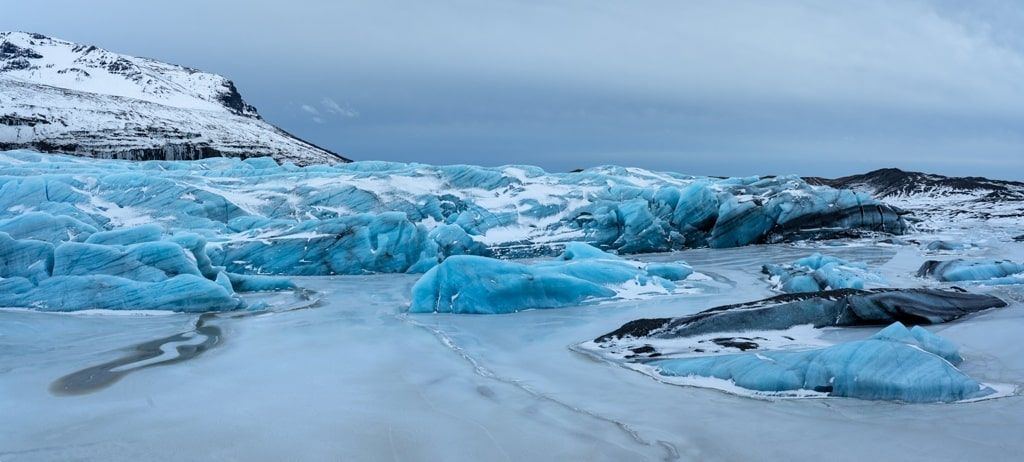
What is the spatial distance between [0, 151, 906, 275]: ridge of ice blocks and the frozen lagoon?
8514mm

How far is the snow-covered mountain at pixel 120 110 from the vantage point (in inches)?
1836

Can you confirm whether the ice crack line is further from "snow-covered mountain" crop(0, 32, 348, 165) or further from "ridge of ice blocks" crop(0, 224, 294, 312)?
"snow-covered mountain" crop(0, 32, 348, 165)

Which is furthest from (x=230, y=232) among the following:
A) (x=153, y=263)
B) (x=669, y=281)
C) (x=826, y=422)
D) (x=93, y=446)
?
(x=826, y=422)

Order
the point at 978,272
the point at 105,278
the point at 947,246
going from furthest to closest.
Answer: the point at 947,246
the point at 978,272
the point at 105,278

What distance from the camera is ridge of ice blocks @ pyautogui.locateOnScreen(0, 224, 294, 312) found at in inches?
473

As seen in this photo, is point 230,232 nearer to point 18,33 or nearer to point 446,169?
point 446,169

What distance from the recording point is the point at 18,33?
7719 cm

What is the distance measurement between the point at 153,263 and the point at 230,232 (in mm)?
7326

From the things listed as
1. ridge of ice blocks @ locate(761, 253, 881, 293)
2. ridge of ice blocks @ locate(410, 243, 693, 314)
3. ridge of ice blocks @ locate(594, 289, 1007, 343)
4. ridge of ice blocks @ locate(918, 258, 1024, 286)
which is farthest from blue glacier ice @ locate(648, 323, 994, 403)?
ridge of ice blocks @ locate(918, 258, 1024, 286)

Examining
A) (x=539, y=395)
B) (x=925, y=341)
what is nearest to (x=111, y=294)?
(x=539, y=395)

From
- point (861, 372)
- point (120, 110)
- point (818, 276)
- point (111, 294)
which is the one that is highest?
point (120, 110)

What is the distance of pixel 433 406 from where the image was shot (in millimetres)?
6379

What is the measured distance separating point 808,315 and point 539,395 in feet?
14.7

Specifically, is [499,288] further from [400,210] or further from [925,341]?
[400,210]
